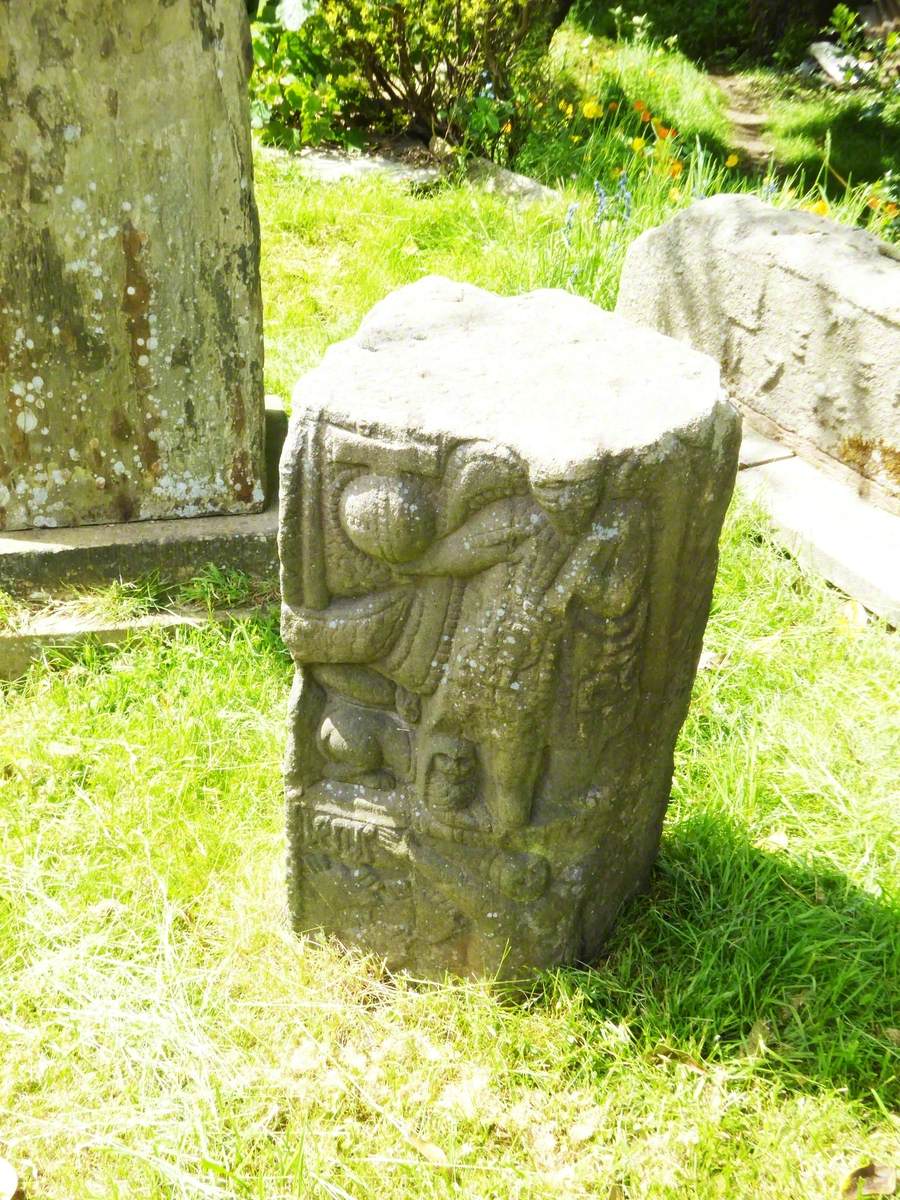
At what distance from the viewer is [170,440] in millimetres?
3576

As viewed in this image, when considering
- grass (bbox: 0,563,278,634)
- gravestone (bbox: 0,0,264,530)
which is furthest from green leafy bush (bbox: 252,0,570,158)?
grass (bbox: 0,563,278,634)

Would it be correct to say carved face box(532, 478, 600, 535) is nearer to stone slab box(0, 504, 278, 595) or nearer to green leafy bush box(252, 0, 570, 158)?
stone slab box(0, 504, 278, 595)

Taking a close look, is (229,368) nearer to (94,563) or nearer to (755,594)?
(94,563)

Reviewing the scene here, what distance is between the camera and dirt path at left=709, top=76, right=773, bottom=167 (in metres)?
8.59

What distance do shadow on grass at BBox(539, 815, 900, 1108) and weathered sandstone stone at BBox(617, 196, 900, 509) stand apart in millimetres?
1832

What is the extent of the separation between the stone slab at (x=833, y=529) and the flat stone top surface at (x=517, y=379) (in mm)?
1791

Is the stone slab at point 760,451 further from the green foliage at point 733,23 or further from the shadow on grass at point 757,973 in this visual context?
the green foliage at point 733,23

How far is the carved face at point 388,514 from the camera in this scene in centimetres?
196

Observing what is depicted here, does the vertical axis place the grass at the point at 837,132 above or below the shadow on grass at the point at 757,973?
above

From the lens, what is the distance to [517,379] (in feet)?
6.81

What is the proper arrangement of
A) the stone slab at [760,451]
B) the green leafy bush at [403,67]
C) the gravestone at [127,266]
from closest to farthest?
the gravestone at [127,266]
the stone slab at [760,451]
the green leafy bush at [403,67]

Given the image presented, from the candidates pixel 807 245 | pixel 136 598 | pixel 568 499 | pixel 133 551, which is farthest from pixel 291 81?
pixel 568 499

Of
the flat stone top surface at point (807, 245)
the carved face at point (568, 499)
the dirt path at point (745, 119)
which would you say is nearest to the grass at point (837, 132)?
A: the dirt path at point (745, 119)

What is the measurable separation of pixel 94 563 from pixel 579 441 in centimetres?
209
